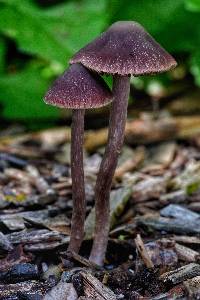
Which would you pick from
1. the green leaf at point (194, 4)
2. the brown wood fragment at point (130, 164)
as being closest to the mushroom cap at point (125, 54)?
the brown wood fragment at point (130, 164)

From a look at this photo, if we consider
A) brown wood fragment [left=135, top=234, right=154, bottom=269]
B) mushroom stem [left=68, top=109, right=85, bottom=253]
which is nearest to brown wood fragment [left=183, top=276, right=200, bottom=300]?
brown wood fragment [left=135, top=234, right=154, bottom=269]

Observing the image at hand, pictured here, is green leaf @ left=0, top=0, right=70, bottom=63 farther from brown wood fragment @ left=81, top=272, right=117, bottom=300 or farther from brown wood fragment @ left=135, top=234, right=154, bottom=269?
brown wood fragment @ left=81, top=272, right=117, bottom=300

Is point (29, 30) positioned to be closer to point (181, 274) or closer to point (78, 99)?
point (78, 99)

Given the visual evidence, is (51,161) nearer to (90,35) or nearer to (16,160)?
(16,160)

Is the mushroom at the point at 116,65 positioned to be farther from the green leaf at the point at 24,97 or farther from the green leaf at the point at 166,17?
the green leaf at the point at 166,17

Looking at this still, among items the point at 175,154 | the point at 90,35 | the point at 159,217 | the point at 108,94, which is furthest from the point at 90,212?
the point at 90,35

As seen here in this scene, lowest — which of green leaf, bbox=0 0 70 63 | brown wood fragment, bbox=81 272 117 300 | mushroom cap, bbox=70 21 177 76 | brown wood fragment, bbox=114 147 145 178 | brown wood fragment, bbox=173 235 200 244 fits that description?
brown wood fragment, bbox=114 147 145 178

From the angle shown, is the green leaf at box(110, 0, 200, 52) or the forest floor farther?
the green leaf at box(110, 0, 200, 52)

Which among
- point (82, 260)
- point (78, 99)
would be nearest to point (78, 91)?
point (78, 99)
